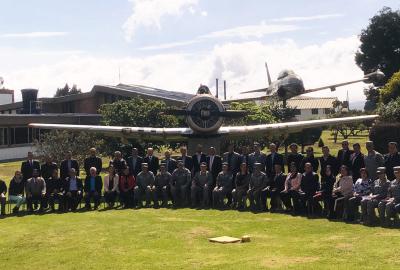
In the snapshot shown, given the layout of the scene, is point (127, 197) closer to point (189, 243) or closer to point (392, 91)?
point (189, 243)

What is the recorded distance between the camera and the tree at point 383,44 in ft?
180

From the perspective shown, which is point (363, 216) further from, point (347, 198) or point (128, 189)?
point (128, 189)

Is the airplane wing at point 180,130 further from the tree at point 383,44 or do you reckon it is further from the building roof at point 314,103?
the building roof at point 314,103

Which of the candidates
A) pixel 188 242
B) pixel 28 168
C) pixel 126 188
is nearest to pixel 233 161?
pixel 126 188

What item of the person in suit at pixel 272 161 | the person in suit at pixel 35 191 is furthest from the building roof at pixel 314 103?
the person in suit at pixel 35 191

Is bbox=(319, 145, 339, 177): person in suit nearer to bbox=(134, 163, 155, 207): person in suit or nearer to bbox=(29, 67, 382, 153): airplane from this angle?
bbox=(134, 163, 155, 207): person in suit

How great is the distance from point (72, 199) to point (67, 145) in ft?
42.2

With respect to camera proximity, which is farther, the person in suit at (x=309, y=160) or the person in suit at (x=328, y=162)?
the person in suit at (x=309, y=160)

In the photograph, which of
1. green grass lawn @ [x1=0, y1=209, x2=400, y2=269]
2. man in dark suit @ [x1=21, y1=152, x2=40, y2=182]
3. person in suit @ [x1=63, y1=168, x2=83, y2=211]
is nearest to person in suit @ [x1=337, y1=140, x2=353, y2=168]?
green grass lawn @ [x1=0, y1=209, x2=400, y2=269]

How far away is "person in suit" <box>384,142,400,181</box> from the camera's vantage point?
1242 cm

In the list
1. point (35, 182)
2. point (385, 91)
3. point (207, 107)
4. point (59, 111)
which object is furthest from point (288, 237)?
point (59, 111)

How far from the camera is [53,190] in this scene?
1489 cm

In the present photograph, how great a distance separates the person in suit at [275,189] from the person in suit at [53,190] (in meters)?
5.77

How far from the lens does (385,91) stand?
117ft
